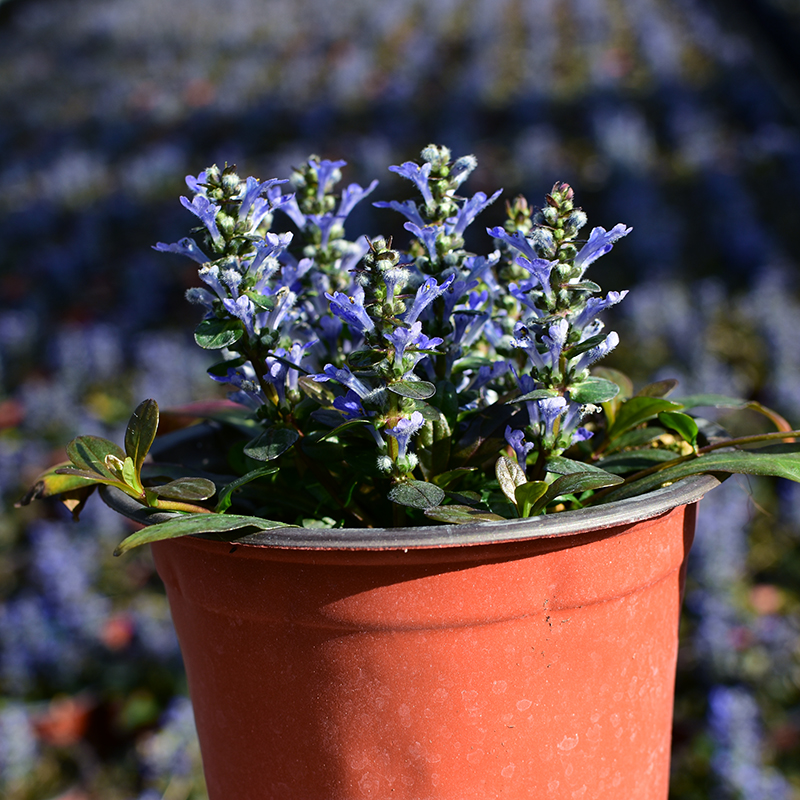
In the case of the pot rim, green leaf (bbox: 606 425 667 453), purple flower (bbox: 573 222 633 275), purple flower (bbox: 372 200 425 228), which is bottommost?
the pot rim

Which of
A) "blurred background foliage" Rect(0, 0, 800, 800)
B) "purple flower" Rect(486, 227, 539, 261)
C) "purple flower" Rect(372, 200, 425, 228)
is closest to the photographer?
"purple flower" Rect(486, 227, 539, 261)

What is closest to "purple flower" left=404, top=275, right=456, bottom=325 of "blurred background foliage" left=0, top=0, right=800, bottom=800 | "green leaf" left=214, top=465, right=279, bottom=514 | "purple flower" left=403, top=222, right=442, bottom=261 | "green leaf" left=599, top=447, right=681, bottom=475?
"purple flower" left=403, top=222, right=442, bottom=261

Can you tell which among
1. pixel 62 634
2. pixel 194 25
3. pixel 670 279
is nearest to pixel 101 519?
pixel 62 634

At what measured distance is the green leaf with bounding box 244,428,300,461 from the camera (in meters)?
0.92

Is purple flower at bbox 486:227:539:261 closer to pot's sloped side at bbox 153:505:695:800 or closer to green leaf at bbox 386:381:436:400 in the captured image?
green leaf at bbox 386:381:436:400

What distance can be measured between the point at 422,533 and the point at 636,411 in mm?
430

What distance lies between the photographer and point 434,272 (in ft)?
3.28

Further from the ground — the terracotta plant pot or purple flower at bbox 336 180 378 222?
purple flower at bbox 336 180 378 222

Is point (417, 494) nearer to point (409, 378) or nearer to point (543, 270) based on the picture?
point (409, 378)

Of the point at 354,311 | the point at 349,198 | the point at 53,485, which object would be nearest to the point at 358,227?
the point at 349,198

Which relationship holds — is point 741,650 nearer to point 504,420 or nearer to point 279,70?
point 504,420

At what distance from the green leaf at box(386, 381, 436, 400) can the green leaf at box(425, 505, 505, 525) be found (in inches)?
4.4

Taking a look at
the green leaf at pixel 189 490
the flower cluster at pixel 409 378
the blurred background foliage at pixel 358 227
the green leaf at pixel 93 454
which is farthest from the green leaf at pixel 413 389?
the blurred background foliage at pixel 358 227

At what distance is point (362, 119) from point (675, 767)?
18.8 ft
